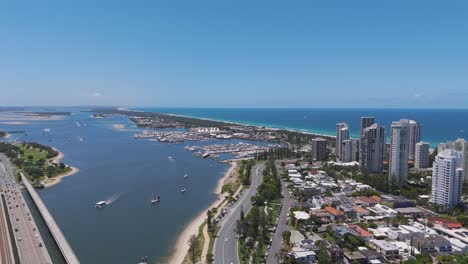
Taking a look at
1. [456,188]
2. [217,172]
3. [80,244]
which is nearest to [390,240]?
[456,188]

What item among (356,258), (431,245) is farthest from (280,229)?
(431,245)

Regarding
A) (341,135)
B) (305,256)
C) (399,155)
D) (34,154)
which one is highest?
(341,135)

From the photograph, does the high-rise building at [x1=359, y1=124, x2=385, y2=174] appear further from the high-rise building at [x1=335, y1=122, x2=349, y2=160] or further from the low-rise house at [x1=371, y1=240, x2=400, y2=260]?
the low-rise house at [x1=371, y1=240, x2=400, y2=260]

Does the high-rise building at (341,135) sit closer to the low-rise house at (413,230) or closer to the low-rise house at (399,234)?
the low-rise house at (413,230)

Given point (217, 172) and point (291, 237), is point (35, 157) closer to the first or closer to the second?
point (217, 172)

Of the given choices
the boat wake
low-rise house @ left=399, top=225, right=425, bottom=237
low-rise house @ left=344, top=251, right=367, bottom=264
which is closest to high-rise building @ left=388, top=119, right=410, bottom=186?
low-rise house @ left=399, top=225, right=425, bottom=237

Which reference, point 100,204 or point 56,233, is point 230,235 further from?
point 100,204
